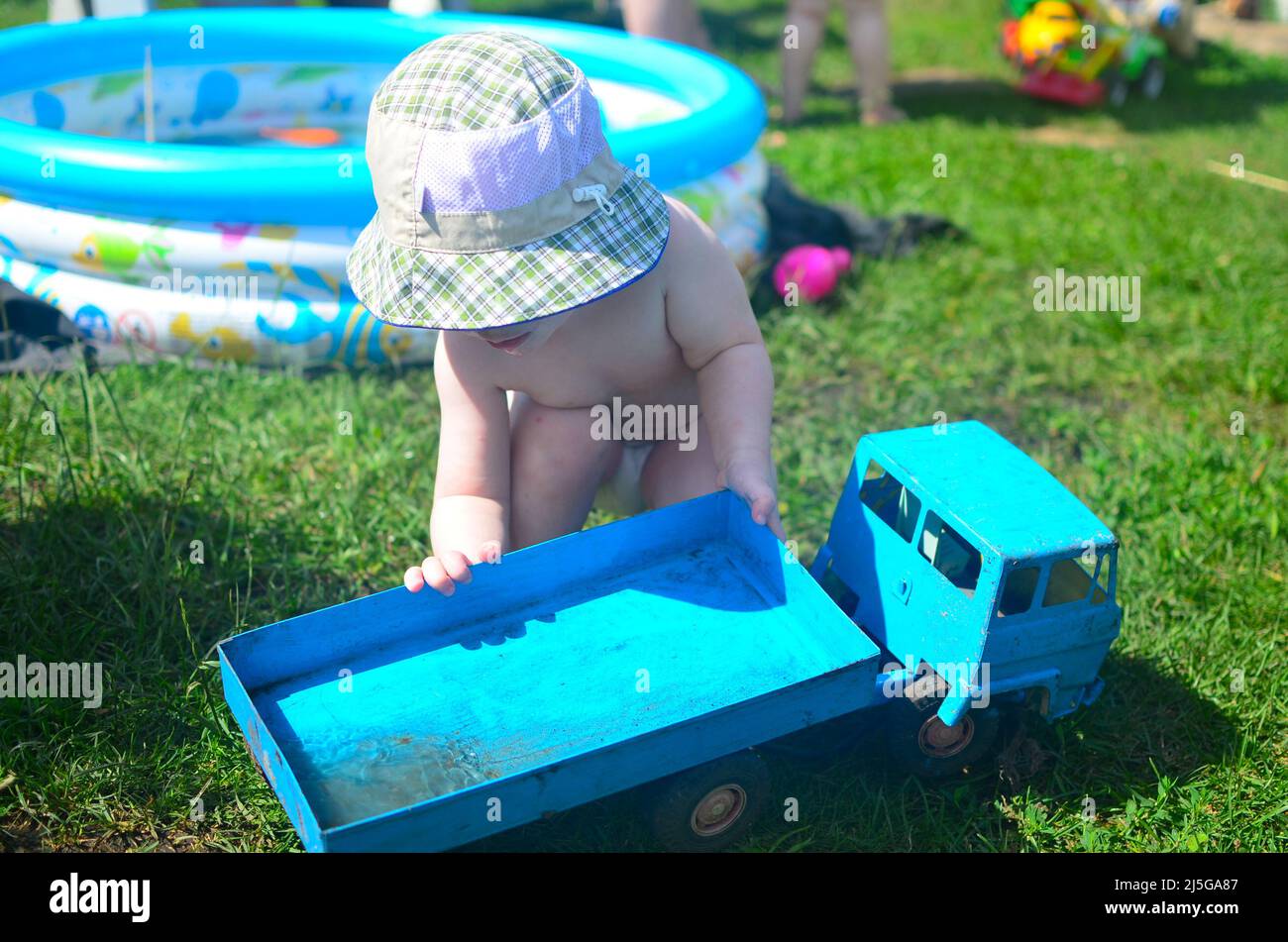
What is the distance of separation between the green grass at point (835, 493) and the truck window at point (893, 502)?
459 mm

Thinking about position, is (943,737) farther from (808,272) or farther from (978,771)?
(808,272)

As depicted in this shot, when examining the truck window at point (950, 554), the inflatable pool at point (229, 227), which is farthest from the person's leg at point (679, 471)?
the inflatable pool at point (229, 227)

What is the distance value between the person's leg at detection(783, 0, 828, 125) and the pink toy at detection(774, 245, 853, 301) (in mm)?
2511

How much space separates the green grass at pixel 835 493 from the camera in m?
2.38

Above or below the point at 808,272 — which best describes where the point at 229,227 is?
above

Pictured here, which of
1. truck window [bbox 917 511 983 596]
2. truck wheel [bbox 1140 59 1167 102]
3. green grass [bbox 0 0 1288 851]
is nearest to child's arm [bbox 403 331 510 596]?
green grass [bbox 0 0 1288 851]

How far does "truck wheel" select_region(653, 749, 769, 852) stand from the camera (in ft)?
7.09

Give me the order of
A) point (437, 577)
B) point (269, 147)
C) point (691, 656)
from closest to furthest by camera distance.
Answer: point (437, 577), point (691, 656), point (269, 147)

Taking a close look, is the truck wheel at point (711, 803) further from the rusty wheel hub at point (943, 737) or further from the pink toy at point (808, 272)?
the pink toy at point (808, 272)

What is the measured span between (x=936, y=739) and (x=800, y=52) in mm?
5065

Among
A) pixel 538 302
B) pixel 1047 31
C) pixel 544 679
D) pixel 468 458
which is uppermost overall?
pixel 538 302

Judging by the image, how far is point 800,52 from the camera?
666 centimetres

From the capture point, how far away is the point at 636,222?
→ 6.85 feet

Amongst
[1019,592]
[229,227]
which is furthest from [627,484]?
[229,227]
